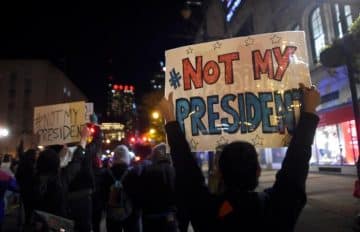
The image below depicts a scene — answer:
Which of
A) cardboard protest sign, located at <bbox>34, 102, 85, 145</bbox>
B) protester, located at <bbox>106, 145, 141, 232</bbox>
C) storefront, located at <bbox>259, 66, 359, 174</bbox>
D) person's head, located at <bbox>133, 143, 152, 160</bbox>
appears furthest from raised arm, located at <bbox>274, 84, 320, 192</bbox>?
storefront, located at <bbox>259, 66, 359, 174</bbox>

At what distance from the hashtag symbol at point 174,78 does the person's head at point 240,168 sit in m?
2.18

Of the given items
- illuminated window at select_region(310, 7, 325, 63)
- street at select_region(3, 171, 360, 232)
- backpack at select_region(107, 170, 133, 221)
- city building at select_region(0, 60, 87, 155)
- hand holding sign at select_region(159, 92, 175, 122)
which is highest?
city building at select_region(0, 60, 87, 155)

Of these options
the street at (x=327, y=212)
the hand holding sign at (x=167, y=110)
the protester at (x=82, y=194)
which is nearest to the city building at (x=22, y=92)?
the street at (x=327, y=212)

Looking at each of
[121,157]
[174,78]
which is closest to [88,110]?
[121,157]

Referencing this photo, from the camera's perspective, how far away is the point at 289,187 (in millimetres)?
2043

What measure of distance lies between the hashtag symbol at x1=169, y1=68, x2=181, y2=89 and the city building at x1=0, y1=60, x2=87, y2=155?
2743 inches

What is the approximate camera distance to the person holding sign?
6.47 feet

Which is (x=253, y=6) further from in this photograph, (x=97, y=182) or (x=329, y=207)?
(x=97, y=182)

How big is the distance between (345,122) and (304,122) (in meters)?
19.2

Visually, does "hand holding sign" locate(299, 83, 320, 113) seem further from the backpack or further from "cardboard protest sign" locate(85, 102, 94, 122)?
"cardboard protest sign" locate(85, 102, 94, 122)

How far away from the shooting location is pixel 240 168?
6.72 ft

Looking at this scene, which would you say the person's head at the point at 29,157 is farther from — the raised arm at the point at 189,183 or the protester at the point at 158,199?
the raised arm at the point at 189,183

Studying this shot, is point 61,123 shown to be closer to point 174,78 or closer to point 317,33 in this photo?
point 174,78

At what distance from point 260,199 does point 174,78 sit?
2.45 meters
